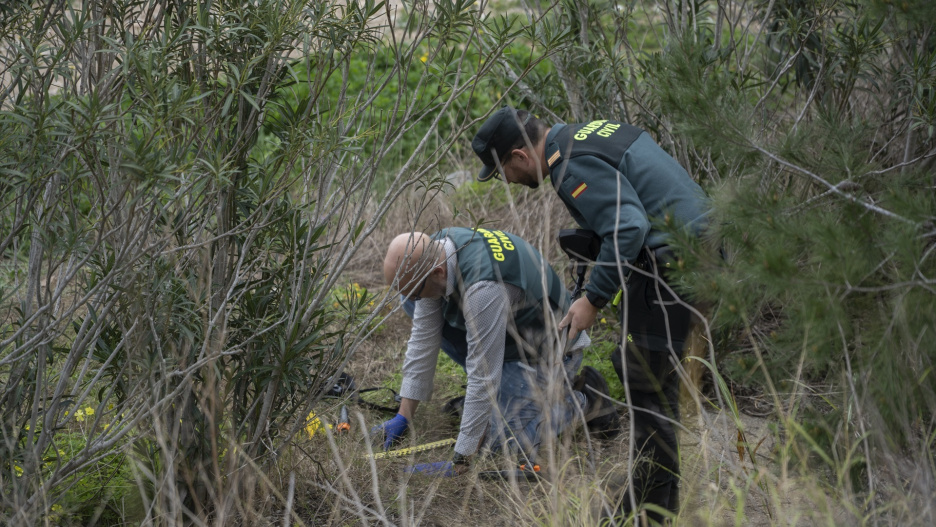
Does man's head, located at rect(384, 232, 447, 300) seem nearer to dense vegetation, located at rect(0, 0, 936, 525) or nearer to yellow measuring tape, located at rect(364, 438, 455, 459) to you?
dense vegetation, located at rect(0, 0, 936, 525)

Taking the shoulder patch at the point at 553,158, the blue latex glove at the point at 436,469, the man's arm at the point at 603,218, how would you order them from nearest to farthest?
the man's arm at the point at 603,218, the shoulder patch at the point at 553,158, the blue latex glove at the point at 436,469

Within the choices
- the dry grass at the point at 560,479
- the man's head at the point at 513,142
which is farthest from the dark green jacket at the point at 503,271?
the man's head at the point at 513,142

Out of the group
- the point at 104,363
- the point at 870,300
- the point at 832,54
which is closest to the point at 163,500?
the point at 104,363

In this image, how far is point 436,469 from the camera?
3.51 metres

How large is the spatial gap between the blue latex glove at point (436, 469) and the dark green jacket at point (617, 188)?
3.27 ft

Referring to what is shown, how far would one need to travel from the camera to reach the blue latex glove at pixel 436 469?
343cm

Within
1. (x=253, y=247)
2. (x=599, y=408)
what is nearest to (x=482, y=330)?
(x=599, y=408)

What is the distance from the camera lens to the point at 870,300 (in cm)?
195

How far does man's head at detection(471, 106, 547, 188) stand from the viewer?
327 cm

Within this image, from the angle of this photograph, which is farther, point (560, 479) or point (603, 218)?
point (603, 218)

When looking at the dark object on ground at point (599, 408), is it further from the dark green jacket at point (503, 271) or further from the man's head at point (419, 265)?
the man's head at point (419, 265)

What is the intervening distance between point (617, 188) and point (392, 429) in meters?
1.59

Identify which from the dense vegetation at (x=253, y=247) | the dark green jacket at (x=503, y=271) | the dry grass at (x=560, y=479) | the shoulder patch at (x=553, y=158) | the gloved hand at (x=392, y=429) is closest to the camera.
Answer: the dense vegetation at (x=253, y=247)

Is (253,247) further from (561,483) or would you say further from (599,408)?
(599,408)
